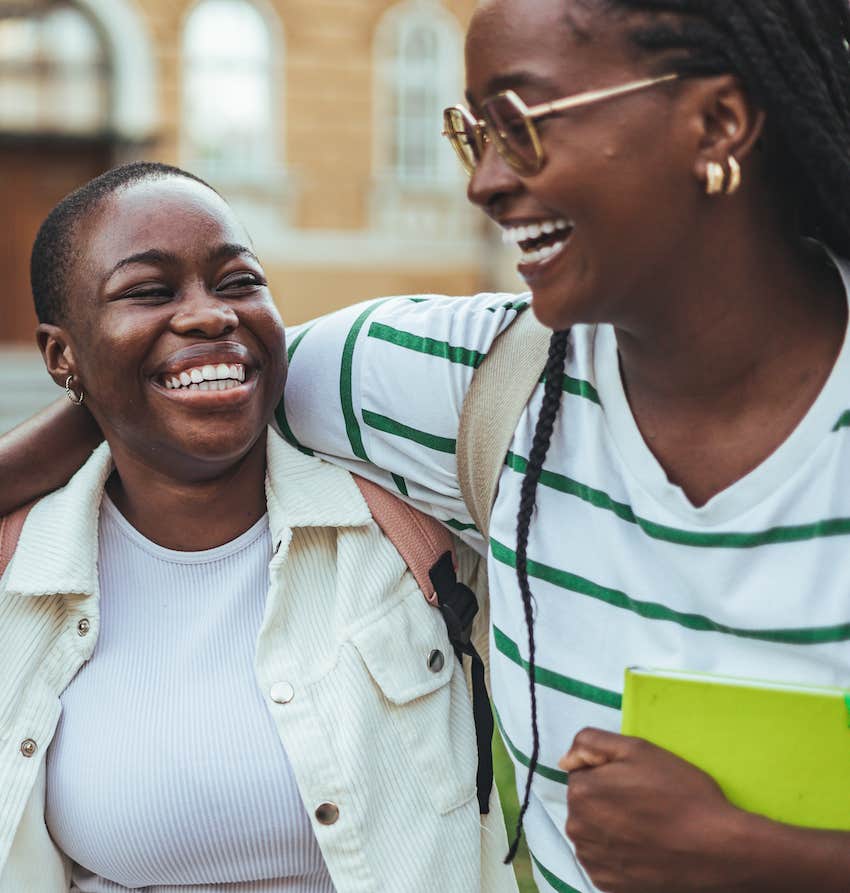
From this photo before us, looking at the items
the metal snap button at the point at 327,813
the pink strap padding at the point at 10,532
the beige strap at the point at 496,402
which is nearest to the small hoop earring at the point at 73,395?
the pink strap padding at the point at 10,532

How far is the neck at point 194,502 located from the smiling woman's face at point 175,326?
0.08 m

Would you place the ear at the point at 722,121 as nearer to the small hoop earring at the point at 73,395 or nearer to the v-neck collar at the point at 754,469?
the v-neck collar at the point at 754,469

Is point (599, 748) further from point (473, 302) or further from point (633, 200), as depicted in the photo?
point (473, 302)

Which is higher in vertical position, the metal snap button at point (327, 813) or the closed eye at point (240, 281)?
the closed eye at point (240, 281)

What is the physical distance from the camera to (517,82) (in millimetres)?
1620

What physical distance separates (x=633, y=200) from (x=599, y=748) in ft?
2.44

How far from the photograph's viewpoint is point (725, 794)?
1.68 m

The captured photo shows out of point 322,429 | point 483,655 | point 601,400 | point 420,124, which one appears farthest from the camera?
point 420,124

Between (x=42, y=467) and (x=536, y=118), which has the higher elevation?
(x=536, y=118)

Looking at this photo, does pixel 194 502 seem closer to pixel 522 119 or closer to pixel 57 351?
pixel 57 351

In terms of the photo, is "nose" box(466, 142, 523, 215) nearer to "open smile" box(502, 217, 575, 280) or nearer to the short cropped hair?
"open smile" box(502, 217, 575, 280)

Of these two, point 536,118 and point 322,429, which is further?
point 322,429

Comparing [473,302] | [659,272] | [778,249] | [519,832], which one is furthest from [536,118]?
[519,832]

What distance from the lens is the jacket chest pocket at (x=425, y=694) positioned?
2264 millimetres
